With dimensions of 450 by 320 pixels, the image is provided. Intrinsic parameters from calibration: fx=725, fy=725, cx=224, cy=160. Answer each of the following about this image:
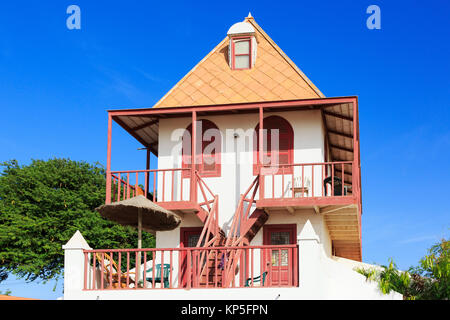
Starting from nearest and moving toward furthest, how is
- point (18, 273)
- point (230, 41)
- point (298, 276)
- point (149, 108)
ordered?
point (298, 276)
point (149, 108)
point (230, 41)
point (18, 273)

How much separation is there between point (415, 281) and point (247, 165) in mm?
5708

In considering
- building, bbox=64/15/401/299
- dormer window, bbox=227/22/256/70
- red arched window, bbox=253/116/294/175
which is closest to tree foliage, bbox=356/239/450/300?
building, bbox=64/15/401/299

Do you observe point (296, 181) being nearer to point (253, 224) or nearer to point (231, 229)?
point (253, 224)

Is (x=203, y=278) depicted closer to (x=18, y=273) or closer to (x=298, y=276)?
(x=298, y=276)

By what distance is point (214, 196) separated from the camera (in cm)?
2036

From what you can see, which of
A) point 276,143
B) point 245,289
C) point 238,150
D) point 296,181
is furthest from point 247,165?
point 245,289

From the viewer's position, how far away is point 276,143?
20.8 m

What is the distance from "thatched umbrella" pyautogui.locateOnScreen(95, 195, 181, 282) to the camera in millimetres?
17188

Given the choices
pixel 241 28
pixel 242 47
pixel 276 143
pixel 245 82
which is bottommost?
pixel 276 143

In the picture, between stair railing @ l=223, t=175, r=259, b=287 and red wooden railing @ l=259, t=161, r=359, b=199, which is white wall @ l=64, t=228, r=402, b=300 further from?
red wooden railing @ l=259, t=161, r=359, b=199

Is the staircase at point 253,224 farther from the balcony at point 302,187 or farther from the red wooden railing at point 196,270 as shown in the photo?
the red wooden railing at point 196,270

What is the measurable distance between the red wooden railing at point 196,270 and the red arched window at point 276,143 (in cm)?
269

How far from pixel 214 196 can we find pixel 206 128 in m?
2.17
